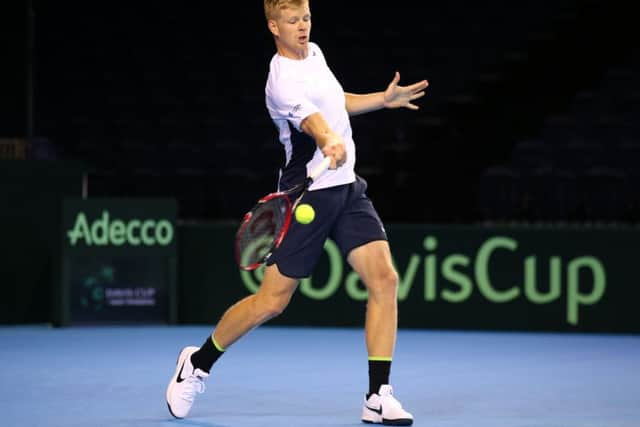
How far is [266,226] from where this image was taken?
4570 millimetres

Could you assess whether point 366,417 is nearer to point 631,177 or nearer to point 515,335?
point 515,335

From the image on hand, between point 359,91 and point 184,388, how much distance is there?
9.01 metres

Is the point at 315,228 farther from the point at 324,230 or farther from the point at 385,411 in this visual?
the point at 385,411

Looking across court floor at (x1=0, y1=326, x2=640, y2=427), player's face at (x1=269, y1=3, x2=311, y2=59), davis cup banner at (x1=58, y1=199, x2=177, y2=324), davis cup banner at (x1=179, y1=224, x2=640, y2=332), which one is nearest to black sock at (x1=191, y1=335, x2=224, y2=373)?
court floor at (x1=0, y1=326, x2=640, y2=427)

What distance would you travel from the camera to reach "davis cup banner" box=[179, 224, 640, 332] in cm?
837

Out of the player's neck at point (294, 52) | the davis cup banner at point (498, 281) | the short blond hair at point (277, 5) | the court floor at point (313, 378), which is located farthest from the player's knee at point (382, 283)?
the davis cup banner at point (498, 281)

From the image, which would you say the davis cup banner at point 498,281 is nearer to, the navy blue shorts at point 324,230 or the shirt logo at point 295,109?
the navy blue shorts at point 324,230

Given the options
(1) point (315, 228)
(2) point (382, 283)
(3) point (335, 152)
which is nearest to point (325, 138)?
(3) point (335, 152)

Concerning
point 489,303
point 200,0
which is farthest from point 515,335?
point 200,0

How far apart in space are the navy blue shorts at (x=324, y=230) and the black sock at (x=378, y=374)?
1.36ft

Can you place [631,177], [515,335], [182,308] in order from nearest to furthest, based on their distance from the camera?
[515,335], [182,308], [631,177]

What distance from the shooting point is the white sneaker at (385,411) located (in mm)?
4586

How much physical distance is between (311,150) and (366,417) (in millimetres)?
1002

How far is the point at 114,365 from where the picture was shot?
21.7 ft
